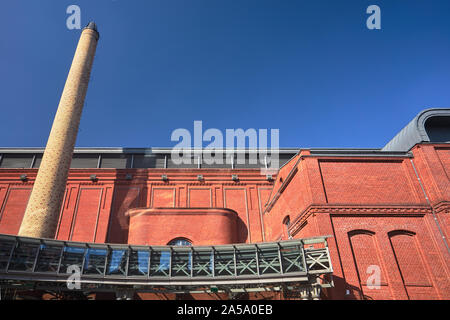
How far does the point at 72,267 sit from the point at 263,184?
687 inches

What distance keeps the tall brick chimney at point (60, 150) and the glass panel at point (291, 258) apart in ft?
44.0

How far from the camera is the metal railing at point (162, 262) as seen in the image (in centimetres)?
1424

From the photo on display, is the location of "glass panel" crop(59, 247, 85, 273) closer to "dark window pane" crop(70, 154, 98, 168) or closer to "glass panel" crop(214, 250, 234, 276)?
"glass panel" crop(214, 250, 234, 276)

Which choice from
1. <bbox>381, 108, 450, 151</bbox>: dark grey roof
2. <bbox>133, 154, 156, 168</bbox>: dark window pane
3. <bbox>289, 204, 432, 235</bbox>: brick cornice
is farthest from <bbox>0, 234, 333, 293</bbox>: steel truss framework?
<bbox>133, 154, 156, 168</bbox>: dark window pane

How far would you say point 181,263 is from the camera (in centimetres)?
1578

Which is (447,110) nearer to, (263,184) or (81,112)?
(263,184)

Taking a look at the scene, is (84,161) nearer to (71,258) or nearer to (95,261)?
(71,258)

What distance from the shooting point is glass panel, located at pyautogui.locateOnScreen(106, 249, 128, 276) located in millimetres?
15344

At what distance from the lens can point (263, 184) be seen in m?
28.2

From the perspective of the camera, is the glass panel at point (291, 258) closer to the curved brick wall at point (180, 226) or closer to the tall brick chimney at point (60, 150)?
the curved brick wall at point (180, 226)

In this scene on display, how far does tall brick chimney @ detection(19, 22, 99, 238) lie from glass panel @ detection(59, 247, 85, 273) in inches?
144

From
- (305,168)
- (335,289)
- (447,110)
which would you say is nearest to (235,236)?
(305,168)

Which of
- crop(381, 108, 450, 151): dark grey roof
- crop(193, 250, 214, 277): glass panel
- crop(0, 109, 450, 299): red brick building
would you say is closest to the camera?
crop(0, 109, 450, 299): red brick building

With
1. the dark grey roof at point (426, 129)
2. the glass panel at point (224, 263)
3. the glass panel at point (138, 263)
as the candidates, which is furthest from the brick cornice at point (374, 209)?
the glass panel at point (138, 263)
